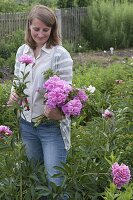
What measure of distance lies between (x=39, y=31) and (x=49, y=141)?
0.69 m

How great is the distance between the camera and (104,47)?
46.2ft

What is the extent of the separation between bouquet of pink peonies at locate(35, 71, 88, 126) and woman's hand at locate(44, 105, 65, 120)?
32mm

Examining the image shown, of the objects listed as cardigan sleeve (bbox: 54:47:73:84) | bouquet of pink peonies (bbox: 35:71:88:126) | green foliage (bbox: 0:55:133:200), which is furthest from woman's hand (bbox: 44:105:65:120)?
cardigan sleeve (bbox: 54:47:73:84)

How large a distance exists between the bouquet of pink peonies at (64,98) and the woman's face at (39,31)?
0.47 meters

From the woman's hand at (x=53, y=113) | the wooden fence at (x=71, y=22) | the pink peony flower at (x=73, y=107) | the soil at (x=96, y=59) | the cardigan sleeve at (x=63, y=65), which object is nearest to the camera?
the pink peony flower at (x=73, y=107)

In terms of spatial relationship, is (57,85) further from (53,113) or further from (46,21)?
(46,21)

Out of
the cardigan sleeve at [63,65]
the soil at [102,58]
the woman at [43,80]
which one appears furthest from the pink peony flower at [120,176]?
the soil at [102,58]

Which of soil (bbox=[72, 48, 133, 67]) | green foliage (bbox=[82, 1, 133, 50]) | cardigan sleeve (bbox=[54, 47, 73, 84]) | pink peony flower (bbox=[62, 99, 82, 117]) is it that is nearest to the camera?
pink peony flower (bbox=[62, 99, 82, 117])

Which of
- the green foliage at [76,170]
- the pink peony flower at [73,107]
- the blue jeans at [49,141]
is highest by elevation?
the pink peony flower at [73,107]

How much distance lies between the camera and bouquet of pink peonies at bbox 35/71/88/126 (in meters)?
2.52

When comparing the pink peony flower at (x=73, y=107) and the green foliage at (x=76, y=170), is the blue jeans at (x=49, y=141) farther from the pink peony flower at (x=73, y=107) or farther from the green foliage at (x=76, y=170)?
the pink peony flower at (x=73, y=107)

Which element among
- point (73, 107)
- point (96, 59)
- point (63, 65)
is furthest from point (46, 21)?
point (96, 59)

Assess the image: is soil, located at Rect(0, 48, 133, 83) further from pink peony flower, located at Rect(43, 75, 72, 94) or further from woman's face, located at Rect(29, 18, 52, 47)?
pink peony flower, located at Rect(43, 75, 72, 94)

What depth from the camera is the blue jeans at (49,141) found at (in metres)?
2.97
